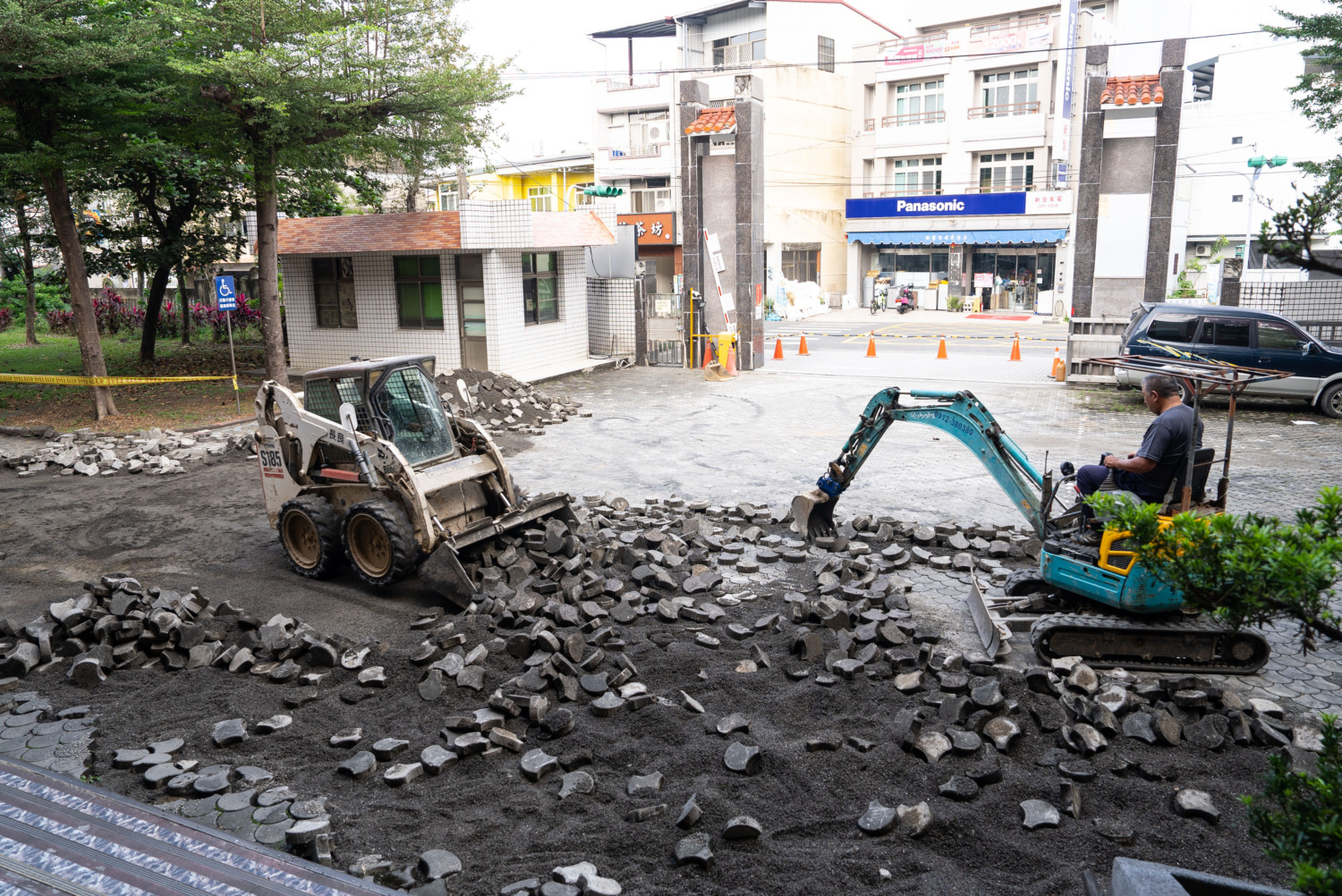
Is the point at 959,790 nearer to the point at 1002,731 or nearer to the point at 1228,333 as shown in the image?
the point at 1002,731

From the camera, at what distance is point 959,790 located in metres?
5.42

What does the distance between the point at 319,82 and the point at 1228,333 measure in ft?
54.8

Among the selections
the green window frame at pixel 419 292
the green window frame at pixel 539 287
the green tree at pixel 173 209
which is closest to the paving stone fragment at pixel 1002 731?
the green window frame at pixel 539 287

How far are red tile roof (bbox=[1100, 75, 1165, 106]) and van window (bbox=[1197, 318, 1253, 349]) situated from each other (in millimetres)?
6311

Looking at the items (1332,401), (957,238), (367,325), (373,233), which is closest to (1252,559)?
(1332,401)

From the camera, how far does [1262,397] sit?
17.8 m

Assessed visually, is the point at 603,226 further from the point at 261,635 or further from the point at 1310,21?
the point at 261,635

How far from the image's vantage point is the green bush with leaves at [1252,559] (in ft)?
9.56

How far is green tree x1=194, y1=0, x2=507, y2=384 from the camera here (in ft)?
52.6

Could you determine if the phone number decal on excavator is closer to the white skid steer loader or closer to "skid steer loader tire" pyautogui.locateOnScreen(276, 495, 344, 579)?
the white skid steer loader

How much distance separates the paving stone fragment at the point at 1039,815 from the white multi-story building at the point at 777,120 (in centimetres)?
3799

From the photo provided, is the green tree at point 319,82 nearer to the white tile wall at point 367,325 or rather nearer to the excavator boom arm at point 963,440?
the white tile wall at point 367,325

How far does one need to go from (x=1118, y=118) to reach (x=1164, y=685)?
1849cm

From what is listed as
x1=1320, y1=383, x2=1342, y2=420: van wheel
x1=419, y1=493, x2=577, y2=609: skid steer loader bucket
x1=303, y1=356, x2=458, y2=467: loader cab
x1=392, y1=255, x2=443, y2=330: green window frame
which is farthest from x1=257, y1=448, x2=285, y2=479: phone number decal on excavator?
x1=1320, y1=383, x2=1342, y2=420: van wheel
